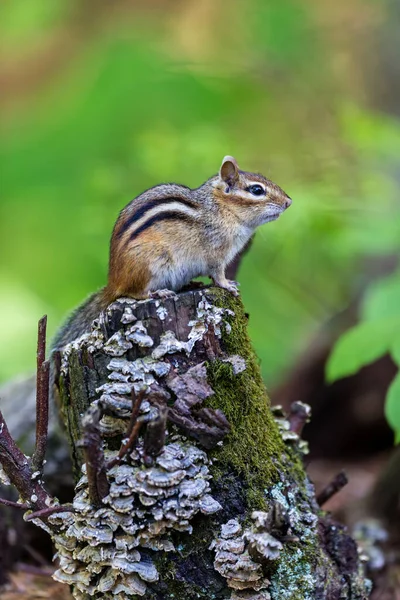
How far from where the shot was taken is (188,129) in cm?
648

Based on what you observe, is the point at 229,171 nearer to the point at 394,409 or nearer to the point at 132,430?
the point at 394,409

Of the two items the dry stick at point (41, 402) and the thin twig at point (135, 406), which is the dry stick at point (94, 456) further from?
the dry stick at point (41, 402)

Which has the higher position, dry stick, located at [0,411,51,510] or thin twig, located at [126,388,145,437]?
thin twig, located at [126,388,145,437]

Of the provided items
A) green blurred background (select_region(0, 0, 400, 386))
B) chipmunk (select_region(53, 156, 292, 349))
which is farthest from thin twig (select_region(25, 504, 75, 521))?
green blurred background (select_region(0, 0, 400, 386))

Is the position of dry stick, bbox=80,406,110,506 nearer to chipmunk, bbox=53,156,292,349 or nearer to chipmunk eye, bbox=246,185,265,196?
chipmunk, bbox=53,156,292,349

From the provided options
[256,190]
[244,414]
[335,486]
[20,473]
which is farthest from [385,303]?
[20,473]

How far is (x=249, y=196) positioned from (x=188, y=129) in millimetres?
3497

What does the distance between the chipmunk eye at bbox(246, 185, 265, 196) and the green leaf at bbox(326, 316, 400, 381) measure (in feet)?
2.61

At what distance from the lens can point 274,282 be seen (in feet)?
20.2

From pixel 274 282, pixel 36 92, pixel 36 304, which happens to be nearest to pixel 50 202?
pixel 36 304

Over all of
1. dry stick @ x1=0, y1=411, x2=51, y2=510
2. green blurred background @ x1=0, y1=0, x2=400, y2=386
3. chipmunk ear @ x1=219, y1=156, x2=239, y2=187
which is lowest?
dry stick @ x1=0, y1=411, x2=51, y2=510

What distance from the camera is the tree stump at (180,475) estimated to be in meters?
2.11

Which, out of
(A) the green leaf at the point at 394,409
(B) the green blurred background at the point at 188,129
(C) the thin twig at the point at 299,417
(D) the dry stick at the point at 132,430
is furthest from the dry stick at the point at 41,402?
(B) the green blurred background at the point at 188,129

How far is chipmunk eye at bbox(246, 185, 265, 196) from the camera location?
3203mm
